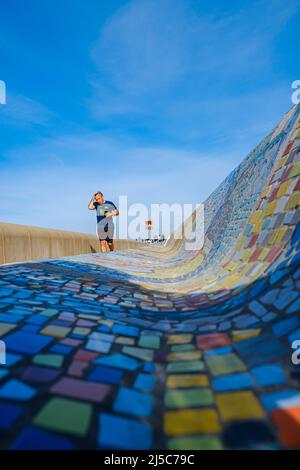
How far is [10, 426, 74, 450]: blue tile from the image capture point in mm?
838

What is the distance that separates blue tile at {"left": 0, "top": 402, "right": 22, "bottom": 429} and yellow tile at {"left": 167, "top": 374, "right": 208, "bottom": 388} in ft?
1.73

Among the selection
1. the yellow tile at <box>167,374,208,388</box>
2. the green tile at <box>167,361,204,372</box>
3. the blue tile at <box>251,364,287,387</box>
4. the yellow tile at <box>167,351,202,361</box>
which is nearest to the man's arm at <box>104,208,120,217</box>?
the yellow tile at <box>167,351,202,361</box>

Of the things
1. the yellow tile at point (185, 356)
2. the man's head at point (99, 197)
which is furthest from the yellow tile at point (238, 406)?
the man's head at point (99, 197)

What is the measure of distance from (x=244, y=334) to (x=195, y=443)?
0.73m

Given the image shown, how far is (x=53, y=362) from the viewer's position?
4.14 feet

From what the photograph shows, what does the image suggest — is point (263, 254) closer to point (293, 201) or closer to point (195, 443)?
point (293, 201)

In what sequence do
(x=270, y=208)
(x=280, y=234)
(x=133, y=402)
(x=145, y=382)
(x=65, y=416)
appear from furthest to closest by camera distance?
(x=270, y=208)
(x=280, y=234)
(x=145, y=382)
(x=133, y=402)
(x=65, y=416)

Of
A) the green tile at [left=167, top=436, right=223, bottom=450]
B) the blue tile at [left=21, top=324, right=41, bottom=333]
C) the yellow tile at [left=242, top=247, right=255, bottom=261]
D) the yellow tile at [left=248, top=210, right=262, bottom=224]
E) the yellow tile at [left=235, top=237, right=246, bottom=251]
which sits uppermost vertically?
the yellow tile at [left=248, top=210, right=262, bottom=224]

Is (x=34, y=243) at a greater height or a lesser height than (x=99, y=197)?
lesser

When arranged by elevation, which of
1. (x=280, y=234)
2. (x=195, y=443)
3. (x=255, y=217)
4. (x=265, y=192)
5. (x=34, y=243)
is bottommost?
(x=195, y=443)

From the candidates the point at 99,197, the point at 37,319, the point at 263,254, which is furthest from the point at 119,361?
the point at 99,197

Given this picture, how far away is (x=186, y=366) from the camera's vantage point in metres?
1.35

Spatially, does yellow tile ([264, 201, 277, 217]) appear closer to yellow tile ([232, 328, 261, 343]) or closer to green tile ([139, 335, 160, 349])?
yellow tile ([232, 328, 261, 343])
